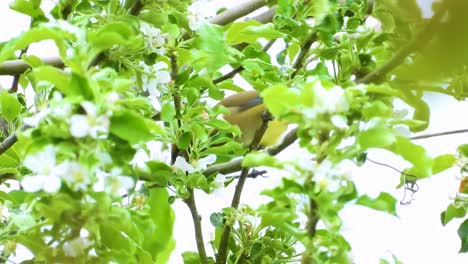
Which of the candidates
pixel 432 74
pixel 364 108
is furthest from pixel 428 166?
pixel 432 74

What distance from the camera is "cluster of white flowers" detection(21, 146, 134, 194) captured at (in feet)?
2.98

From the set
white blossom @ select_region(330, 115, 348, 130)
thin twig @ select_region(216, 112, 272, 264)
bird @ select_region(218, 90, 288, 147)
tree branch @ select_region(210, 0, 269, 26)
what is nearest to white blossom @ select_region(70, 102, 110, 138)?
white blossom @ select_region(330, 115, 348, 130)

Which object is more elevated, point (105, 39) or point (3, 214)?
point (105, 39)

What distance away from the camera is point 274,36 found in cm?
143

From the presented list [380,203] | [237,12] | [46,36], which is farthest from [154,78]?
[237,12]

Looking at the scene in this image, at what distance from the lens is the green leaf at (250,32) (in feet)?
4.64

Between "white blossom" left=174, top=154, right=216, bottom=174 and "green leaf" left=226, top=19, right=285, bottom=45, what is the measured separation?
0.72 feet

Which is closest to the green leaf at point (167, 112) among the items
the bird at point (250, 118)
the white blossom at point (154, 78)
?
the white blossom at point (154, 78)

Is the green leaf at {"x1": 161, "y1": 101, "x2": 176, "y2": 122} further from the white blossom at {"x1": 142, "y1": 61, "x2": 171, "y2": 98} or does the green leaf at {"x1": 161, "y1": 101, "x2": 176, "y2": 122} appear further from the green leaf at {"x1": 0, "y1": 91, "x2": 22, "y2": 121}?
the green leaf at {"x1": 0, "y1": 91, "x2": 22, "y2": 121}

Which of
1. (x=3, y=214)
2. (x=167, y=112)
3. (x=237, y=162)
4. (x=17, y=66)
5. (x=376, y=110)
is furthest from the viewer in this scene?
(x=237, y=162)

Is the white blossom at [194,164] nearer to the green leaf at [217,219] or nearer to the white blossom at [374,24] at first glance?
the green leaf at [217,219]

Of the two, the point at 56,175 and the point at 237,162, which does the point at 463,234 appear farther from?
the point at 56,175

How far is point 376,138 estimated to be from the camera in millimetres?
956

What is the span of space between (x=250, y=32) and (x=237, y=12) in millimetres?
605
